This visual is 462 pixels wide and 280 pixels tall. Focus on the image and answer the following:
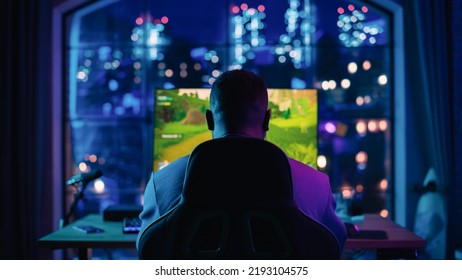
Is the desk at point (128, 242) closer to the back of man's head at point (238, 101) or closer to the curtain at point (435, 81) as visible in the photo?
the back of man's head at point (238, 101)

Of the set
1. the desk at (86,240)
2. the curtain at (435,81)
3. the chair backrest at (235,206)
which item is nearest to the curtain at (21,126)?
the desk at (86,240)

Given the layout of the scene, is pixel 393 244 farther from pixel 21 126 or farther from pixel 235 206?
pixel 21 126

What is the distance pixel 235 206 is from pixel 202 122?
1348 mm

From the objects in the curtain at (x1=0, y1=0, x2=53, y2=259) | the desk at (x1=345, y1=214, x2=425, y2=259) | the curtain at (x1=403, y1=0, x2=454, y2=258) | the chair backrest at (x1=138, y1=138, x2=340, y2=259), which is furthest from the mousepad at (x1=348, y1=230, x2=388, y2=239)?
the curtain at (x1=0, y1=0, x2=53, y2=259)

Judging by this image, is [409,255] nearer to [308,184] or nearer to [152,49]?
[308,184]

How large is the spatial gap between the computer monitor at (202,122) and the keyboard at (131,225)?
1.06 feet

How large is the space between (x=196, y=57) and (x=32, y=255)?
1.72m

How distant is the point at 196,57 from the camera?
12.8ft

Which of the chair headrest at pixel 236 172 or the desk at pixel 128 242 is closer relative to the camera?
the chair headrest at pixel 236 172

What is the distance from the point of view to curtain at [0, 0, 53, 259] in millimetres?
3391

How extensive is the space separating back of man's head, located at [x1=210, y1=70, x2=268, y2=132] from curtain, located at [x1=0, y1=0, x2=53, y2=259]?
7.30 ft

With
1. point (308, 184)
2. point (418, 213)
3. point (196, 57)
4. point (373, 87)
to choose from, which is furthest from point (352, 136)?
point (308, 184)

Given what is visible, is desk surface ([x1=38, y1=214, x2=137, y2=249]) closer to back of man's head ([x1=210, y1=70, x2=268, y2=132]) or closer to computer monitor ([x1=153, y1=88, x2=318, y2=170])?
computer monitor ([x1=153, y1=88, x2=318, y2=170])

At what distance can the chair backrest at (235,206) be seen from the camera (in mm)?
1329
